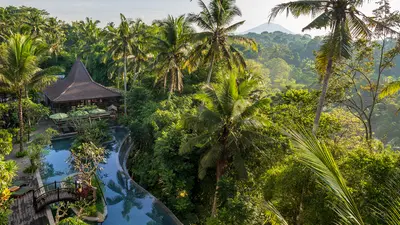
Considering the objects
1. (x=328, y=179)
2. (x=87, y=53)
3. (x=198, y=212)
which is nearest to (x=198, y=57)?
(x=198, y=212)

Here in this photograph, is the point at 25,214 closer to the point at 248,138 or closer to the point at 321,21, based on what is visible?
the point at 248,138

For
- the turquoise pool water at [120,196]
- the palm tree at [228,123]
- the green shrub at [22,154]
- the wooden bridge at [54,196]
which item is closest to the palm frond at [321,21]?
the palm tree at [228,123]

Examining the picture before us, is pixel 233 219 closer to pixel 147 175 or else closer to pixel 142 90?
pixel 147 175

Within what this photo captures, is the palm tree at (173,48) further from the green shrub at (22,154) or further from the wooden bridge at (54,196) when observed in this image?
the green shrub at (22,154)

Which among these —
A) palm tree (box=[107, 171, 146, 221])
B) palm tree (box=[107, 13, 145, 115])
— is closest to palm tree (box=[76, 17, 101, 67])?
palm tree (box=[107, 13, 145, 115])

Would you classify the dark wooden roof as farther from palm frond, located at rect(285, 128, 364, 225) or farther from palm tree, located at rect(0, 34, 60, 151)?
palm frond, located at rect(285, 128, 364, 225)

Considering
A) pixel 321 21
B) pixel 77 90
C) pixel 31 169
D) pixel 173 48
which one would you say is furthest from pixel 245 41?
pixel 77 90
